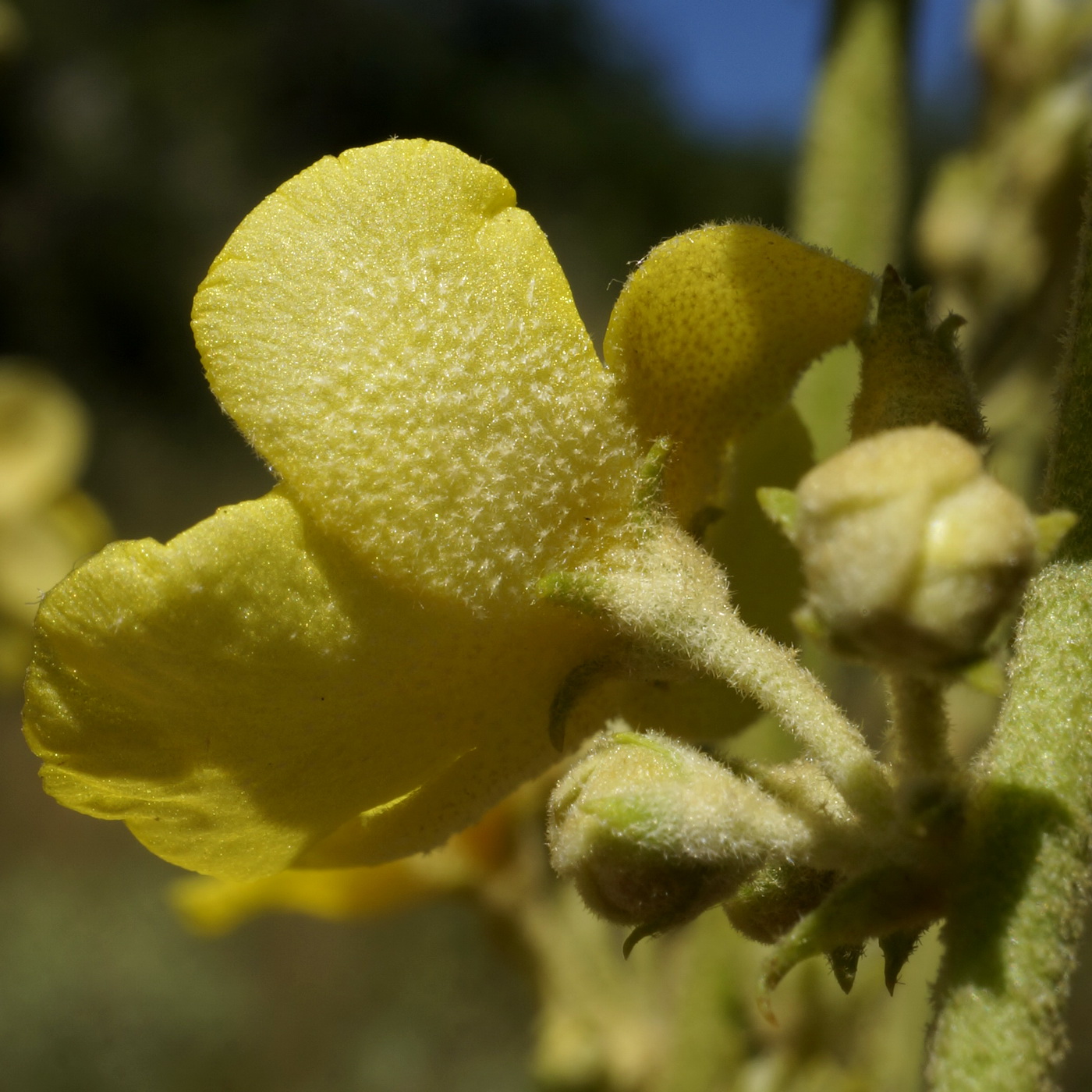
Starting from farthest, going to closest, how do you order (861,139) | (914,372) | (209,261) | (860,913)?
(209,261) < (861,139) < (914,372) < (860,913)

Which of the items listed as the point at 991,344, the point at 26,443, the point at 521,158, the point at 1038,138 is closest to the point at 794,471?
the point at 991,344

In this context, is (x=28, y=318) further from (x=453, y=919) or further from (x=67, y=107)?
(x=453, y=919)

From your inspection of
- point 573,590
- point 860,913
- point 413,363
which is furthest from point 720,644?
point 413,363

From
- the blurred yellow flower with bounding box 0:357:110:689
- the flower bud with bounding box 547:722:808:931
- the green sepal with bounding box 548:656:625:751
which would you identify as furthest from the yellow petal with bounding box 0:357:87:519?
the flower bud with bounding box 547:722:808:931

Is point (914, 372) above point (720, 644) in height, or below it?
above

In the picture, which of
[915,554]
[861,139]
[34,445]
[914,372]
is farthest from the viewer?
[34,445]

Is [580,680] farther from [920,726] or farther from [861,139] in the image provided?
[861,139]

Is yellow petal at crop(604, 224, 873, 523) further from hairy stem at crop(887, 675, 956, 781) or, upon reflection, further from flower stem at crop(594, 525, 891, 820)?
hairy stem at crop(887, 675, 956, 781)
